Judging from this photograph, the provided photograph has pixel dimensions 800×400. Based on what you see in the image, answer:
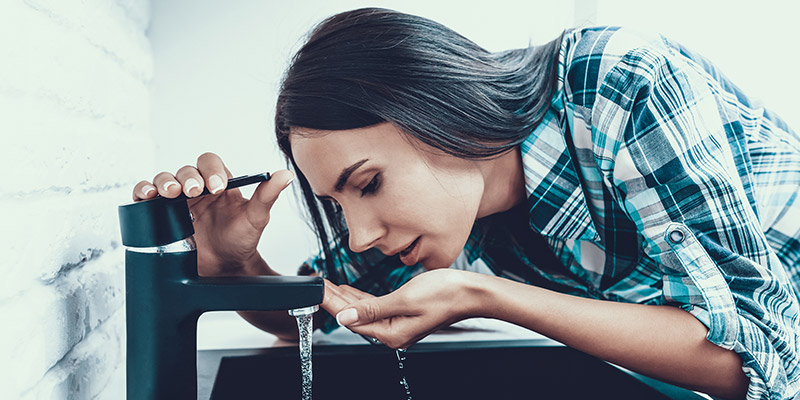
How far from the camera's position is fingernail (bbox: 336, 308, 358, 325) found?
2.43ft

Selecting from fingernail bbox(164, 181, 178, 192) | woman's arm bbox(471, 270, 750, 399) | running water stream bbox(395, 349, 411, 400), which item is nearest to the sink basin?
running water stream bbox(395, 349, 411, 400)

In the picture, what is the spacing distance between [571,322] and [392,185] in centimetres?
31

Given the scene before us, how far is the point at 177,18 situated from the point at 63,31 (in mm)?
609

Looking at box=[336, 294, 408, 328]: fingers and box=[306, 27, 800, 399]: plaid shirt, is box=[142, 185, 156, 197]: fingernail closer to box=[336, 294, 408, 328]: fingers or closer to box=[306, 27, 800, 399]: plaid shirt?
box=[336, 294, 408, 328]: fingers

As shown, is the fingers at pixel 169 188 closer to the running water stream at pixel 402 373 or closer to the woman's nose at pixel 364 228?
the woman's nose at pixel 364 228

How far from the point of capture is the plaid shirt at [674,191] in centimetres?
76

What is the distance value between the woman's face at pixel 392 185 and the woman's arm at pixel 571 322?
4.5 inches

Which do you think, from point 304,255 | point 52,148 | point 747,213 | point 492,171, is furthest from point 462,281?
point 304,255

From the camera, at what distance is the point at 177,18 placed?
4.03 feet

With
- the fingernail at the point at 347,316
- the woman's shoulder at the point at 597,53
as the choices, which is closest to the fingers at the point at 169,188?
the fingernail at the point at 347,316

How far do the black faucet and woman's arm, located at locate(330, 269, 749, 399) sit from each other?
0.46 feet

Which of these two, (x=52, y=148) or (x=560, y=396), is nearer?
(x=52, y=148)

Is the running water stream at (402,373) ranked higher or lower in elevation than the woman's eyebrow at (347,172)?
lower

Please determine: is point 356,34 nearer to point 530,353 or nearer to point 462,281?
point 462,281
